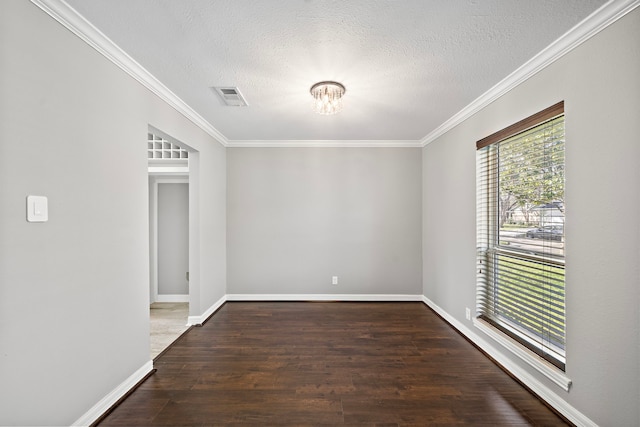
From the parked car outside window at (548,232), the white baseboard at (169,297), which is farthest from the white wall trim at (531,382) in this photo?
the white baseboard at (169,297)

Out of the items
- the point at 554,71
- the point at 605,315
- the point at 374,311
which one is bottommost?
the point at 374,311

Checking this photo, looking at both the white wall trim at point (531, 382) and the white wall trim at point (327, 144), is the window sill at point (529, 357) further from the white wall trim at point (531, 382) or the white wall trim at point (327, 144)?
the white wall trim at point (327, 144)

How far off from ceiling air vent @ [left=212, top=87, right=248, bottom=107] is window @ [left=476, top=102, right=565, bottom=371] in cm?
251

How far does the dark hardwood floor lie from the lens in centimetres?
193

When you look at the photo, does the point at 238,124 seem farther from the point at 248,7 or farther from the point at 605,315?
the point at 605,315

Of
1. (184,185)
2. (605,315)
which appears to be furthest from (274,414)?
(184,185)

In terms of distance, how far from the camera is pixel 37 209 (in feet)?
4.84

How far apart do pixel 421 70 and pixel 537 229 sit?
161cm

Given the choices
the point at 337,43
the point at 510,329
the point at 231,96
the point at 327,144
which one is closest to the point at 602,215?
the point at 510,329

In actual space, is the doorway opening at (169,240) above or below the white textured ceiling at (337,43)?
below

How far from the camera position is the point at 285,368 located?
8.26ft

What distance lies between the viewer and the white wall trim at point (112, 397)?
1.79m

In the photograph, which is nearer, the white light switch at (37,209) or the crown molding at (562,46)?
the white light switch at (37,209)

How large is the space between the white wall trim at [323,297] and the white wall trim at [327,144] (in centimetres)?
240
